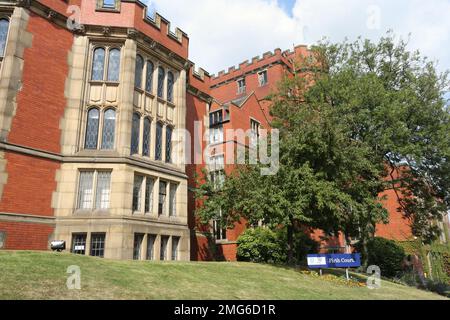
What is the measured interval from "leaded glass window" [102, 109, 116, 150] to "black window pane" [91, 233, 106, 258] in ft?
14.9

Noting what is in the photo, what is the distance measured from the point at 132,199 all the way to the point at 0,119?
685 centimetres

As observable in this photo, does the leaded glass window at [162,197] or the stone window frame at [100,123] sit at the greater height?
the stone window frame at [100,123]

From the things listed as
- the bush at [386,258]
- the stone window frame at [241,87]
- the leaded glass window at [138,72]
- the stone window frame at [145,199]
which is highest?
Result: the stone window frame at [241,87]

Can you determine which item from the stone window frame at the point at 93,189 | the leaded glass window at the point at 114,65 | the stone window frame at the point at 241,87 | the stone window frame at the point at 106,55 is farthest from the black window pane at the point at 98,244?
the stone window frame at the point at 241,87

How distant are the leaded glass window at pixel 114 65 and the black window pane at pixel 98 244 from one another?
8409mm

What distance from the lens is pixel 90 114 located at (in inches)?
744

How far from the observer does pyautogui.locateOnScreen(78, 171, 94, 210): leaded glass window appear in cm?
1733

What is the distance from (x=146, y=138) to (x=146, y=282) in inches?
447

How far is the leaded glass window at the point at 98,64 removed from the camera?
1938 centimetres

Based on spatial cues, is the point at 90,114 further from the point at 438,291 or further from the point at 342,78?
the point at 438,291

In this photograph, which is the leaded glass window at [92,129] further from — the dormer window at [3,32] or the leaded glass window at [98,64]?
the dormer window at [3,32]

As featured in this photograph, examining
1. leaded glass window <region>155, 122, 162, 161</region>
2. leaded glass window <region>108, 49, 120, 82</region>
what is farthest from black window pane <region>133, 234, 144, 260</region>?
leaded glass window <region>108, 49, 120, 82</region>

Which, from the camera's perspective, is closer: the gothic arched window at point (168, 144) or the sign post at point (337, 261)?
the sign post at point (337, 261)

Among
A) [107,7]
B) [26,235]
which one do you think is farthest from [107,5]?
[26,235]
